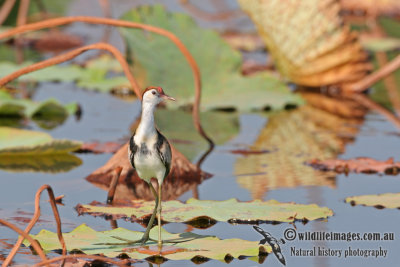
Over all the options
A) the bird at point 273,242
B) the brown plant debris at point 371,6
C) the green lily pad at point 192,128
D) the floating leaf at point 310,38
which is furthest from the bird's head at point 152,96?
the brown plant debris at point 371,6

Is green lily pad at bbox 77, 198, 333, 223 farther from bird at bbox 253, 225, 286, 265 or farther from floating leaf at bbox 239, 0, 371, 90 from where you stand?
floating leaf at bbox 239, 0, 371, 90

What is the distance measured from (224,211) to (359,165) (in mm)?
1042

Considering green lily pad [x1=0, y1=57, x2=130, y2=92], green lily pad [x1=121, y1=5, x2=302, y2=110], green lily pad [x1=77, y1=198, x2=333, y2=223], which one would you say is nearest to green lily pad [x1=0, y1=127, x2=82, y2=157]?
green lily pad [x1=77, y1=198, x2=333, y2=223]

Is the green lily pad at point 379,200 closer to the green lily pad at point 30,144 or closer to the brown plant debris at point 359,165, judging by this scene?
the brown plant debris at point 359,165

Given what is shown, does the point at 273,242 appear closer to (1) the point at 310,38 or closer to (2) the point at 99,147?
(2) the point at 99,147

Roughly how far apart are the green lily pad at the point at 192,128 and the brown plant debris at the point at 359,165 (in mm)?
579

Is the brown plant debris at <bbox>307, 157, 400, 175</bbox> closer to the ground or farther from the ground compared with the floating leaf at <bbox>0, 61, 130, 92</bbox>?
closer to the ground

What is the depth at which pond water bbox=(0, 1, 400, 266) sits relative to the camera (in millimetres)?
2512

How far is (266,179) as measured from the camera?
11.0ft

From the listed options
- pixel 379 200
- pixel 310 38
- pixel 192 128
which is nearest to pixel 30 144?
pixel 192 128

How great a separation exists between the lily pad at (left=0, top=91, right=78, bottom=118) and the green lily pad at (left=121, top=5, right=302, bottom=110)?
0.44m

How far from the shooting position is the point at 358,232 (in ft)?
8.43

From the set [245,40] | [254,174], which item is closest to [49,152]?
[254,174]

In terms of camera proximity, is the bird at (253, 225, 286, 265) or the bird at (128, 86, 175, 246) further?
the bird at (253, 225, 286, 265)
